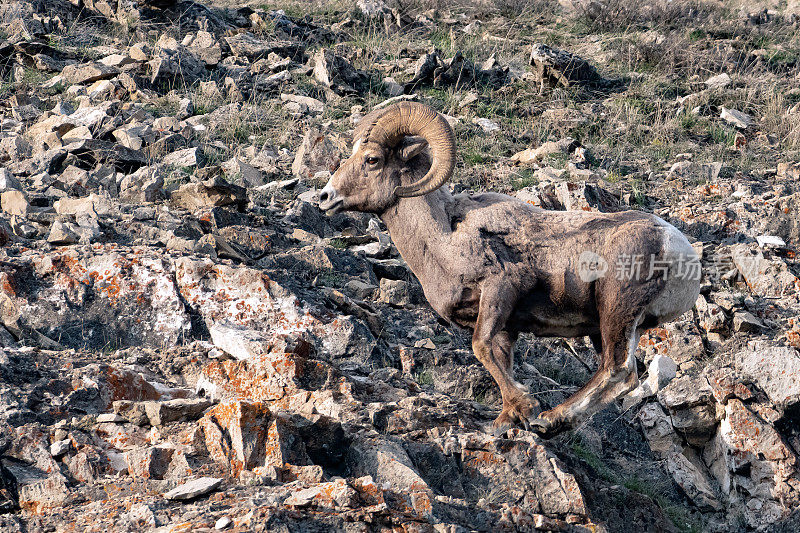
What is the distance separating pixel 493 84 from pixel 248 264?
767 centimetres

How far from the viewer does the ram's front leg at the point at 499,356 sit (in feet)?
20.1

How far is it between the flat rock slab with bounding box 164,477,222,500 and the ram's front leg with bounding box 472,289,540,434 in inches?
86.2

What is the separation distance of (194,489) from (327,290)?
3.44m

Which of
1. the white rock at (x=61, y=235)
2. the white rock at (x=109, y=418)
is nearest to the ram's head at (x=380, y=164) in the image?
the white rock at (x=109, y=418)

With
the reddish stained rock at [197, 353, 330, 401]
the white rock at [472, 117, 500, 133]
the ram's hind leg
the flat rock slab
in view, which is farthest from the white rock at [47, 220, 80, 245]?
the white rock at [472, 117, 500, 133]

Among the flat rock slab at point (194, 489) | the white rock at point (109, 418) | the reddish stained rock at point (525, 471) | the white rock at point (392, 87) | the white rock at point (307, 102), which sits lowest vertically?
the white rock at point (392, 87)

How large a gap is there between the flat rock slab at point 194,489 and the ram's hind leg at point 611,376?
2544mm

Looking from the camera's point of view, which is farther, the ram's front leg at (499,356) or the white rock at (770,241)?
the white rock at (770,241)

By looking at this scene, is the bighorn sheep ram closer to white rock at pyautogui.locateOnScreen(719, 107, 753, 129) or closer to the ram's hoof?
the ram's hoof

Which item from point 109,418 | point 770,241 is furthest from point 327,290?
point 770,241

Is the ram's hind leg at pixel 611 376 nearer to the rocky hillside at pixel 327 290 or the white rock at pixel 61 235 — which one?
the rocky hillside at pixel 327 290

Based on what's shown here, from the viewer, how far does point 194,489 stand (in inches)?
182

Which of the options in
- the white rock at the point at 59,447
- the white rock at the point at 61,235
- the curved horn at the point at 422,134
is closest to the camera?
the white rock at the point at 59,447

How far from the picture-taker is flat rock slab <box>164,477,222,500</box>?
4.58 metres
